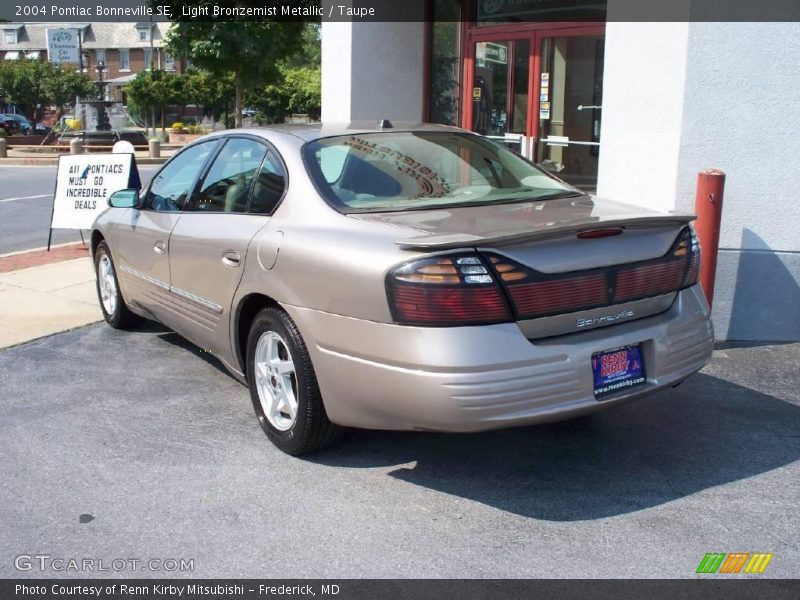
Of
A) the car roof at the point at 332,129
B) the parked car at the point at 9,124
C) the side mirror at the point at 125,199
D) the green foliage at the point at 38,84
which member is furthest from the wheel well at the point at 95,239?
the green foliage at the point at 38,84

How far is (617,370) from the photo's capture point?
Result: 153 inches

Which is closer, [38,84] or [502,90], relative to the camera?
[502,90]

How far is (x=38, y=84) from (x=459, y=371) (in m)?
66.0

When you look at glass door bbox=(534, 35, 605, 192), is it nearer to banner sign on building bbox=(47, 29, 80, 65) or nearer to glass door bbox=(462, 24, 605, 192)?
glass door bbox=(462, 24, 605, 192)

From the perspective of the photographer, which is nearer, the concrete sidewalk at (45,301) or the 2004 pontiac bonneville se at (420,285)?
the 2004 pontiac bonneville se at (420,285)

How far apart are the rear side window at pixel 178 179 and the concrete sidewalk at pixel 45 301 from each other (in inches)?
64.7

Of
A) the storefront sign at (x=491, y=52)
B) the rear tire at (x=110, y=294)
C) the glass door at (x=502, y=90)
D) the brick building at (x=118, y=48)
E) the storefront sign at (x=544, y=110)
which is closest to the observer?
the rear tire at (x=110, y=294)

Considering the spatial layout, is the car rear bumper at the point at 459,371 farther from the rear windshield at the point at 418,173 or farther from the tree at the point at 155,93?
the tree at the point at 155,93

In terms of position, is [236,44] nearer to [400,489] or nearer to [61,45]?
[400,489]

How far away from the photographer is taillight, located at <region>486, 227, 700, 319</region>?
363 centimetres

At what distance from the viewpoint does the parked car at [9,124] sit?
159 feet

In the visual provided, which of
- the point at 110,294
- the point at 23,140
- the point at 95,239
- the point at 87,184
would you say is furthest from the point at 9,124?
the point at 110,294

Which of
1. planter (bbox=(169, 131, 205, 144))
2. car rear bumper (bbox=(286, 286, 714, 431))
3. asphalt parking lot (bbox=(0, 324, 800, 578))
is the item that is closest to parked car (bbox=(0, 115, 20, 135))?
planter (bbox=(169, 131, 205, 144))

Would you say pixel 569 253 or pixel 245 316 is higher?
pixel 569 253
